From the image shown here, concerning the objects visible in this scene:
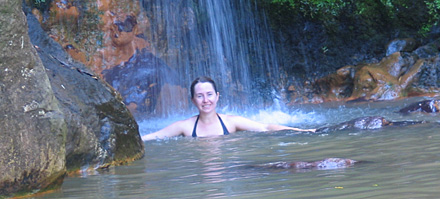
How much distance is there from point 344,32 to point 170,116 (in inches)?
245

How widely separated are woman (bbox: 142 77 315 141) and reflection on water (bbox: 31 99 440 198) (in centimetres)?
82

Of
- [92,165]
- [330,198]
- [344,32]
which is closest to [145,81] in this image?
[344,32]

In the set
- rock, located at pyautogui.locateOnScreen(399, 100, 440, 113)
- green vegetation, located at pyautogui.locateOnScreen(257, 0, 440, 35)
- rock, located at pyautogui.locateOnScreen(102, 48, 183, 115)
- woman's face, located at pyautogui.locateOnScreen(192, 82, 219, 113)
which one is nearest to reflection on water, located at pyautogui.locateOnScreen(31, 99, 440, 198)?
woman's face, located at pyautogui.locateOnScreen(192, 82, 219, 113)

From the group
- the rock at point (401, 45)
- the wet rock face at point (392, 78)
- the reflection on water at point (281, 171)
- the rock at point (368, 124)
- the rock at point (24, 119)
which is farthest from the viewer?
the rock at point (401, 45)

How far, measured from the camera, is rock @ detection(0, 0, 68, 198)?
10.8 ft

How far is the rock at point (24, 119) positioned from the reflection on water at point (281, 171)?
0.64ft

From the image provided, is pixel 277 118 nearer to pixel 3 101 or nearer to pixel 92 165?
pixel 92 165

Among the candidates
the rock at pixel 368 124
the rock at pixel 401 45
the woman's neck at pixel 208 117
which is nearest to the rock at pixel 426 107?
the rock at pixel 368 124

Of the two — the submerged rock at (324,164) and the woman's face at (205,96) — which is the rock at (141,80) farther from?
the submerged rock at (324,164)

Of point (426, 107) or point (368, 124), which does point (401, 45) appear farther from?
point (368, 124)

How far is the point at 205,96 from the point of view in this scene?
7215 millimetres

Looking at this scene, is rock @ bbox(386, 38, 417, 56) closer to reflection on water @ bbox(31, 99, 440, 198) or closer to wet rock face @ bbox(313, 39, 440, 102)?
wet rock face @ bbox(313, 39, 440, 102)

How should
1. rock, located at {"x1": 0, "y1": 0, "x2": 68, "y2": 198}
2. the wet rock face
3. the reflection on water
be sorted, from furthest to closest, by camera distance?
the wet rock face → rock, located at {"x1": 0, "y1": 0, "x2": 68, "y2": 198} → the reflection on water

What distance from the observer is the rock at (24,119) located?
10.8 ft
